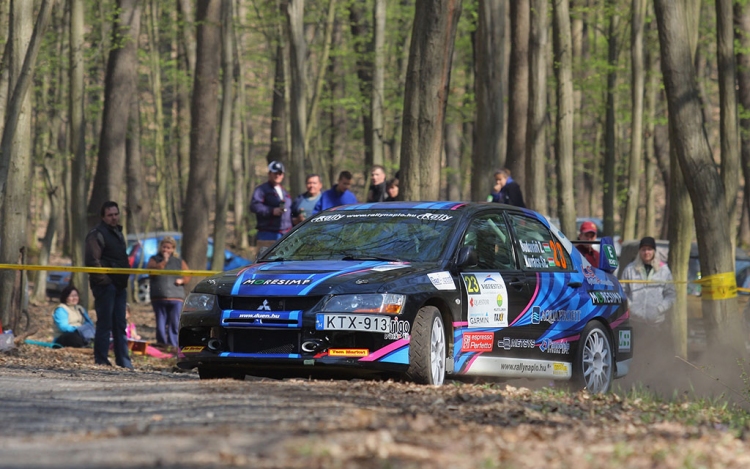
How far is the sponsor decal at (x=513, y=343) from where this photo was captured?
9.82m

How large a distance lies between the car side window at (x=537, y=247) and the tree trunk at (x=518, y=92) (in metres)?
12.2

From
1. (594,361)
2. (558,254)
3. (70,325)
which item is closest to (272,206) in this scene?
(70,325)

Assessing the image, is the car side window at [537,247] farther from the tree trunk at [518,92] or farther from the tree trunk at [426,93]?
the tree trunk at [518,92]

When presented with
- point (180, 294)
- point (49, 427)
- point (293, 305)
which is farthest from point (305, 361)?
point (180, 294)

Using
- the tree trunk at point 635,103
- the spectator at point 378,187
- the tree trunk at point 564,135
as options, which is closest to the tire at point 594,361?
the spectator at point 378,187

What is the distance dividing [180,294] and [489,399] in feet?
37.0

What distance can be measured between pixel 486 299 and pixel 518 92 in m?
14.4

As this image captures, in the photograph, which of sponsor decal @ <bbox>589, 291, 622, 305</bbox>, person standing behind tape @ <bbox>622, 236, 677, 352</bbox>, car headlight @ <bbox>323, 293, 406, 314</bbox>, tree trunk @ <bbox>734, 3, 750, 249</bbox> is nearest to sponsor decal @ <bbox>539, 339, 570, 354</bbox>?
sponsor decal @ <bbox>589, 291, 622, 305</bbox>

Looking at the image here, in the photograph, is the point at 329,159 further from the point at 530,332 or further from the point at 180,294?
the point at 530,332

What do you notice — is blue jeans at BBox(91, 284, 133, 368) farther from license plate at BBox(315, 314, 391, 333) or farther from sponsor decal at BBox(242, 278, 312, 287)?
license plate at BBox(315, 314, 391, 333)

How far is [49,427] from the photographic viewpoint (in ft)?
20.5

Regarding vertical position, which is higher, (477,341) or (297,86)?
(297,86)

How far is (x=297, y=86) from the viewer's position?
23141 millimetres

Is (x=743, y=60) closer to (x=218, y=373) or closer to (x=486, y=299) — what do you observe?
(x=486, y=299)
